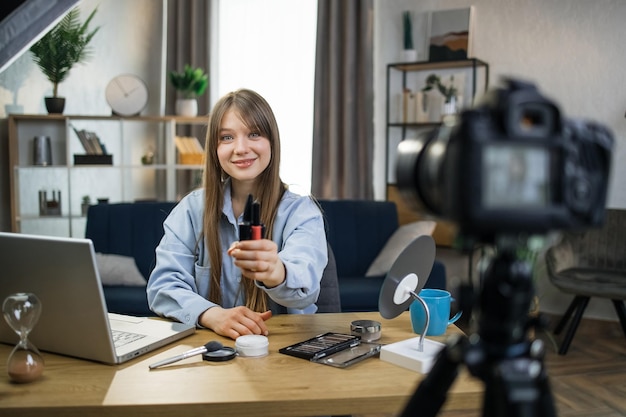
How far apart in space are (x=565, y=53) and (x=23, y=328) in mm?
3897

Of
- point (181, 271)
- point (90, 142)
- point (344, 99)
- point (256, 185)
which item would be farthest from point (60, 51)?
point (181, 271)

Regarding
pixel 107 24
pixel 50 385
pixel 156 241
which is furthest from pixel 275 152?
pixel 107 24

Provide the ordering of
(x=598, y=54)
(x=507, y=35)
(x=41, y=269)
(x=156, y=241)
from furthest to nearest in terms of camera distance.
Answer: (x=507, y=35) → (x=598, y=54) → (x=156, y=241) → (x=41, y=269)

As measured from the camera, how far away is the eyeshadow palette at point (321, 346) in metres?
1.07

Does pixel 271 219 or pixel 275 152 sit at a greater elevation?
pixel 275 152

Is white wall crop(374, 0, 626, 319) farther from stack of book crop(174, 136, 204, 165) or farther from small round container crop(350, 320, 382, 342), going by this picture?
small round container crop(350, 320, 382, 342)

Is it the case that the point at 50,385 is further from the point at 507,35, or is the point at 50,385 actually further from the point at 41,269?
the point at 507,35

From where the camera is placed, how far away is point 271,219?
1.51 meters

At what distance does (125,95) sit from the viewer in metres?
4.15

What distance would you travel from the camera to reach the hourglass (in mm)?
923

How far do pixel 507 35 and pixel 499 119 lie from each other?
13.1 ft

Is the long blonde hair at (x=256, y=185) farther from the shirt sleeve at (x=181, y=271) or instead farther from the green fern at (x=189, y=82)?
the green fern at (x=189, y=82)

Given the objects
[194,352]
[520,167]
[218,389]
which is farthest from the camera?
[194,352]

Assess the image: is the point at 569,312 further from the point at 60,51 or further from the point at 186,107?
the point at 60,51
